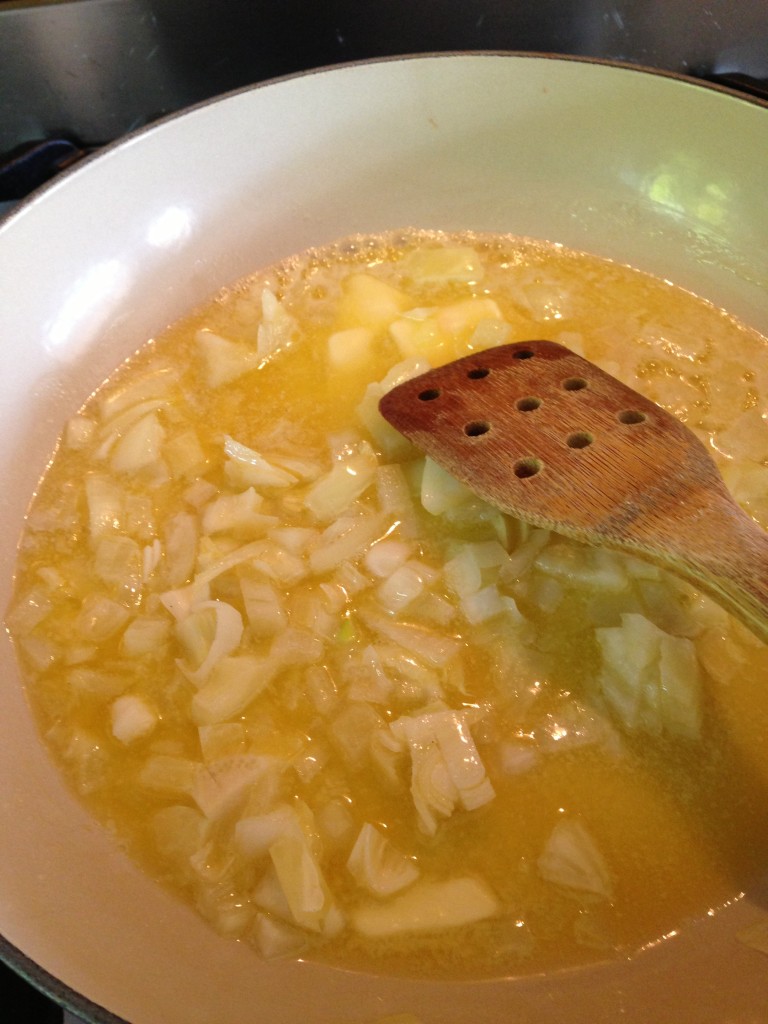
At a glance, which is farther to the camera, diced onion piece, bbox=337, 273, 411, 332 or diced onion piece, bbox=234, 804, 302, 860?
diced onion piece, bbox=337, 273, 411, 332

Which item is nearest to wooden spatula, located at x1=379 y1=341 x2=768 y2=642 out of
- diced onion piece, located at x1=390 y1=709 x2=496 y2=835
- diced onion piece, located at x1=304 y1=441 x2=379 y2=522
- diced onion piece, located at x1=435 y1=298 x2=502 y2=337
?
diced onion piece, located at x1=304 y1=441 x2=379 y2=522

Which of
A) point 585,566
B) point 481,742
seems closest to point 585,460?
point 585,566

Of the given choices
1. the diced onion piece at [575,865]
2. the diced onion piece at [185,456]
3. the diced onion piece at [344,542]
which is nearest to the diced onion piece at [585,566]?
the diced onion piece at [344,542]

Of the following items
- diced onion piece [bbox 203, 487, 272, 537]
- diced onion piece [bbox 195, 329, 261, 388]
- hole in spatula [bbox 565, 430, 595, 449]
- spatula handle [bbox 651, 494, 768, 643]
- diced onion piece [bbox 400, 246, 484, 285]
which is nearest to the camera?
spatula handle [bbox 651, 494, 768, 643]

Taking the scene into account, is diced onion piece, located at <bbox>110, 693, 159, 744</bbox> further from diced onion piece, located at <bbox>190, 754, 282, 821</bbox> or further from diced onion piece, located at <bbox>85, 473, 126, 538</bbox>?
diced onion piece, located at <bbox>85, 473, 126, 538</bbox>

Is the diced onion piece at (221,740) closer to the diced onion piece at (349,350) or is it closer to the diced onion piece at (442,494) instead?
the diced onion piece at (442,494)

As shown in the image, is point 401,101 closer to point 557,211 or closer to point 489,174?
point 489,174

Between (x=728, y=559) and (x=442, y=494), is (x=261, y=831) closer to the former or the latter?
(x=442, y=494)
